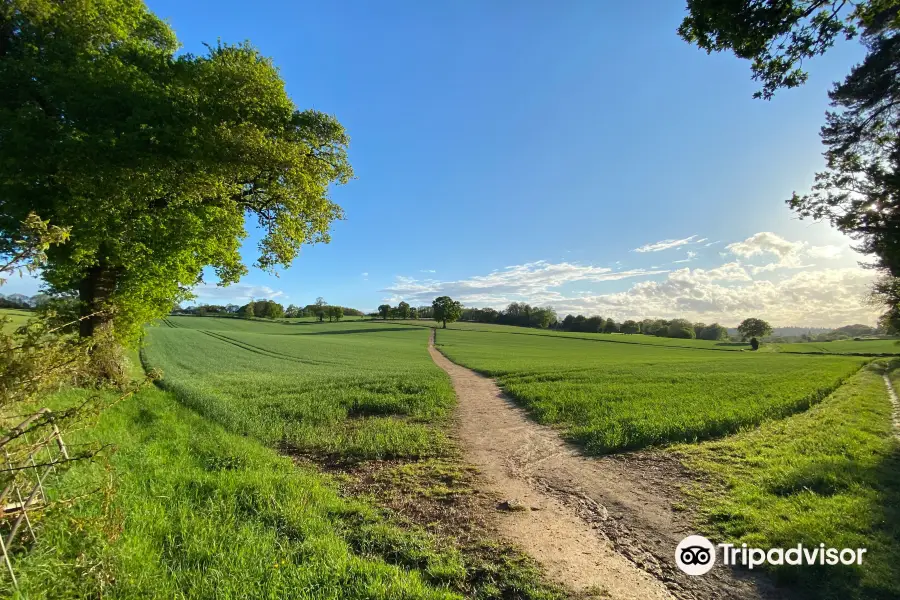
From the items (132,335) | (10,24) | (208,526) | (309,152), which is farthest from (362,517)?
(10,24)

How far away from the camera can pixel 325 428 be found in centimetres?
1242

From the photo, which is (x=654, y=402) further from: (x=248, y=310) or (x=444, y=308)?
(x=248, y=310)

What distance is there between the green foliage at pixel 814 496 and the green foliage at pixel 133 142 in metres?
13.3

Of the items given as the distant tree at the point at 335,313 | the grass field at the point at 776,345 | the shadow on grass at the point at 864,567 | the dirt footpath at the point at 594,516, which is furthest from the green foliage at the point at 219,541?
the distant tree at the point at 335,313

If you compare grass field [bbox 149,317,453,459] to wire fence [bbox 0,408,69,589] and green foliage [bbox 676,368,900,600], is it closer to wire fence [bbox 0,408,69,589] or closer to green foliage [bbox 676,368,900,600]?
green foliage [bbox 676,368,900,600]

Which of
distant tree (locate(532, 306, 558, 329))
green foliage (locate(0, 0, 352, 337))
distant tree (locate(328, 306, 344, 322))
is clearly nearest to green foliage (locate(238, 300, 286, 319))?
distant tree (locate(328, 306, 344, 322))

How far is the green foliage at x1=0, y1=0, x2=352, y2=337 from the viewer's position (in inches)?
367

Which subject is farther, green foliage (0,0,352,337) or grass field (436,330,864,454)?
grass field (436,330,864,454)

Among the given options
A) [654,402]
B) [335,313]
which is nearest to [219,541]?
[654,402]

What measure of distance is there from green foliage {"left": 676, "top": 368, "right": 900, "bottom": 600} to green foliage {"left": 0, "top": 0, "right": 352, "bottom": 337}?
1329cm

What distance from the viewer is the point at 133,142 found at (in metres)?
9.36

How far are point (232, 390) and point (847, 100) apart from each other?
2730 cm

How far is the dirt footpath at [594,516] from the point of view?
5.12 meters

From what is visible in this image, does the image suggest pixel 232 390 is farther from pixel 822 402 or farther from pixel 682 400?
pixel 822 402
